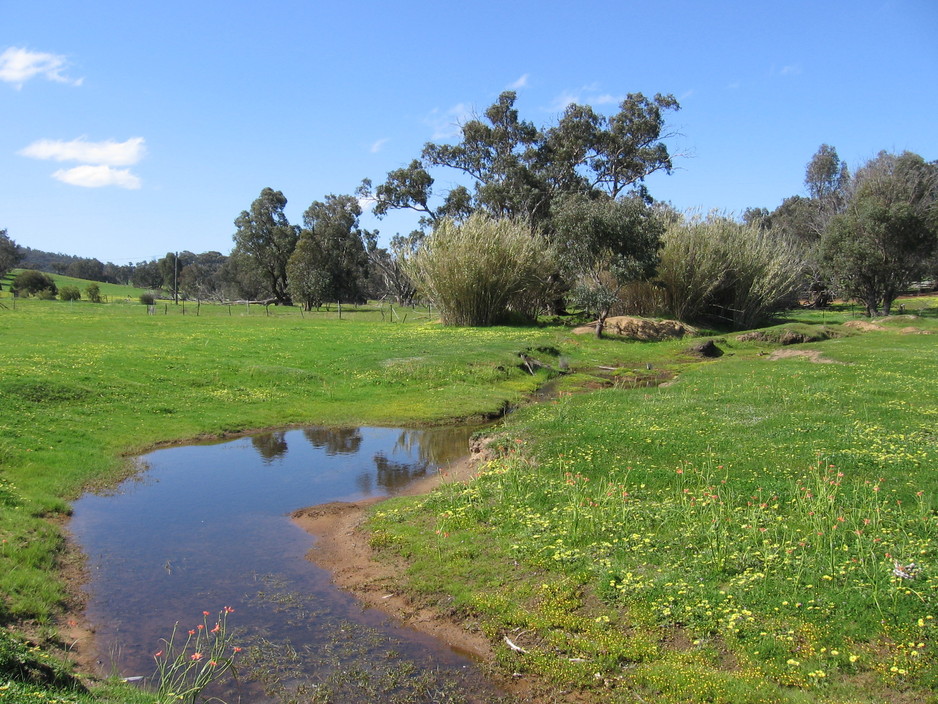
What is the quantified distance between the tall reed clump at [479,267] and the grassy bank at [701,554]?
28.4m

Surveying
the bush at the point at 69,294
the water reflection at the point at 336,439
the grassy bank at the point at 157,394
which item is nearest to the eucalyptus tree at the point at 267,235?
the bush at the point at 69,294

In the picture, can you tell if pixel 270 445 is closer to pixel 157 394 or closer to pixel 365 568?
pixel 157 394

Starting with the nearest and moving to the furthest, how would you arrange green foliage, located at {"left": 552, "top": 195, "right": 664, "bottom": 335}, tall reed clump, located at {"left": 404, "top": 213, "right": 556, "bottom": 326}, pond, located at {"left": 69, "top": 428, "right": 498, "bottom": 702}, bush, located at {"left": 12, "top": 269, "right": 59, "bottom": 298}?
1. pond, located at {"left": 69, "top": 428, "right": 498, "bottom": 702}
2. green foliage, located at {"left": 552, "top": 195, "right": 664, "bottom": 335}
3. tall reed clump, located at {"left": 404, "top": 213, "right": 556, "bottom": 326}
4. bush, located at {"left": 12, "top": 269, "right": 59, "bottom": 298}

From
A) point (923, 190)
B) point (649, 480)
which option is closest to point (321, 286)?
point (923, 190)

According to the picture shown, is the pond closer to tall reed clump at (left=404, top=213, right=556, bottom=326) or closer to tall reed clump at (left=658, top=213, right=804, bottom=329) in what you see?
tall reed clump at (left=404, top=213, right=556, bottom=326)

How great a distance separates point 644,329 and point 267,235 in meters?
55.2

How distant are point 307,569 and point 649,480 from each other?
223 inches

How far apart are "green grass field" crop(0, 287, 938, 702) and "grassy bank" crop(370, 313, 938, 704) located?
0.10 ft

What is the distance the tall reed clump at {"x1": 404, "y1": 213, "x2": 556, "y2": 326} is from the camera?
43.1 m

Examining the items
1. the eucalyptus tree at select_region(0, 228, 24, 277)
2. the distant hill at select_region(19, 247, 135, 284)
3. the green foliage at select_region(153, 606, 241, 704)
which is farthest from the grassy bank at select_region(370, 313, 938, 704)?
the distant hill at select_region(19, 247, 135, 284)

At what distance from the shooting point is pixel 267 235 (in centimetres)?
8131

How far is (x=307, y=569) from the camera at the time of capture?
10023mm

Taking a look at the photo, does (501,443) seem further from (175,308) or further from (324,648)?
(175,308)

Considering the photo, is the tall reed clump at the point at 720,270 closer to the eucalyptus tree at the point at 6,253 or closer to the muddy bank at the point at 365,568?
the muddy bank at the point at 365,568
